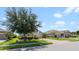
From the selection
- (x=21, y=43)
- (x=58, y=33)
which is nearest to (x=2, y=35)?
(x=21, y=43)

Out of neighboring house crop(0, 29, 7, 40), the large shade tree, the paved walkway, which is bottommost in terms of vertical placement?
the paved walkway

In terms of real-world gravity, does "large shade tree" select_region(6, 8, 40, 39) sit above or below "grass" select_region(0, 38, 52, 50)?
above

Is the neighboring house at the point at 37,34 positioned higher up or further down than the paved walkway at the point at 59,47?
higher up

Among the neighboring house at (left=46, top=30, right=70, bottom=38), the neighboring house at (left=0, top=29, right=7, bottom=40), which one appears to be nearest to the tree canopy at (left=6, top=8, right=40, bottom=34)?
the neighboring house at (left=0, top=29, right=7, bottom=40)

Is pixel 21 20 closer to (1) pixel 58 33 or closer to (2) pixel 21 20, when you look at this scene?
(2) pixel 21 20

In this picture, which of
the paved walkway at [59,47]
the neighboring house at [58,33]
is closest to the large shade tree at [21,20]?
the neighboring house at [58,33]

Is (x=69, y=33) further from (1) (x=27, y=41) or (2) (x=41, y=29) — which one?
(1) (x=27, y=41)

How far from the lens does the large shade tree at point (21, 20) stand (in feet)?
17.7

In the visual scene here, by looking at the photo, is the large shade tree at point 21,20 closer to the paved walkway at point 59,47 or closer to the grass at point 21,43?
the grass at point 21,43

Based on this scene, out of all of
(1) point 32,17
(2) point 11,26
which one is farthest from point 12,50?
(1) point 32,17

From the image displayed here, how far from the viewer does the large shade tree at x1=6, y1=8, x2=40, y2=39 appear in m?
5.41

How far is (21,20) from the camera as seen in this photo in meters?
5.43

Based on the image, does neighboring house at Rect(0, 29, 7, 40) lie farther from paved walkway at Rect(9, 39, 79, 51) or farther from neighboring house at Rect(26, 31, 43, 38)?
neighboring house at Rect(26, 31, 43, 38)
